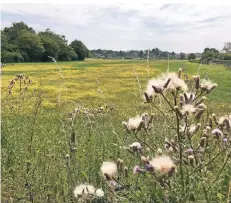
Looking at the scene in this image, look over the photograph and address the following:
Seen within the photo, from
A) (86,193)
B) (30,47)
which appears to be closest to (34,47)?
(30,47)

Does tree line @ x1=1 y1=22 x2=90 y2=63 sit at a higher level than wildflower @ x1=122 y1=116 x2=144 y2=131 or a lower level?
lower

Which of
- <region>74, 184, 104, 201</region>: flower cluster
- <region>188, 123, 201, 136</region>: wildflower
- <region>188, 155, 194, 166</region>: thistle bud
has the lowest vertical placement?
<region>74, 184, 104, 201</region>: flower cluster

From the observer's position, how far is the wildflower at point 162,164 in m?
1.98

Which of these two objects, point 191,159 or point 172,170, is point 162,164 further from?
point 191,159

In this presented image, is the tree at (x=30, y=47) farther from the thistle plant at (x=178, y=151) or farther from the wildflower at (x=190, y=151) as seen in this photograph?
the wildflower at (x=190, y=151)

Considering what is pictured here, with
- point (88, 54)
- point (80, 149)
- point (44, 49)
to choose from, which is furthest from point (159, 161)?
Result: point (88, 54)

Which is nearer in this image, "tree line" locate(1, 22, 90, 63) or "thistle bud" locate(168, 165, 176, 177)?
"thistle bud" locate(168, 165, 176, 177)

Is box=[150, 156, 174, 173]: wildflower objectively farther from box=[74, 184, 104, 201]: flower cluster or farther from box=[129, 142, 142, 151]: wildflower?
box=[74, 184, 104, 201]: flower cluster

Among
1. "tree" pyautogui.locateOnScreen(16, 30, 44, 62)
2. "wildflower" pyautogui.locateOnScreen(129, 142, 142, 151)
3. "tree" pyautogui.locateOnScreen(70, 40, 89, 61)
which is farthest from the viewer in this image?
"tree" pyautogui.locateOnScreen(70, 40, 89, 61)

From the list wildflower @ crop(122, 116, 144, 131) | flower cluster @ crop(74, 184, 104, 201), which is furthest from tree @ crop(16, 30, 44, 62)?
wildflower @ crop(122, 116, 144, 131)

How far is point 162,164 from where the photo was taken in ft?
6.56

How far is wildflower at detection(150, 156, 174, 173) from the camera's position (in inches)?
77.9

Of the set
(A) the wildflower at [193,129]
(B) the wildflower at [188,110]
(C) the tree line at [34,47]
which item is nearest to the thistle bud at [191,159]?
(A) the wildflower at [193,129]

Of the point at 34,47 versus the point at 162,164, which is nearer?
Answer: the point at 162,164
